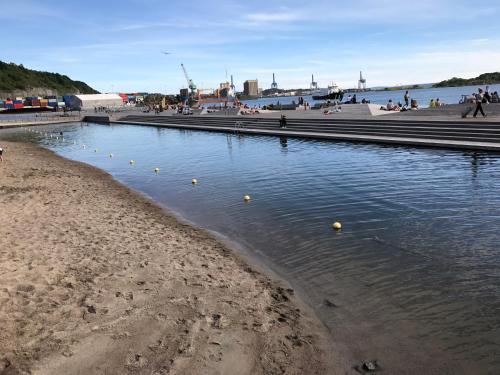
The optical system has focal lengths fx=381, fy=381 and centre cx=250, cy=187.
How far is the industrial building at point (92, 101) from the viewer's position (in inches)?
5655

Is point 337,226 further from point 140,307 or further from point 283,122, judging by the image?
point 283,122

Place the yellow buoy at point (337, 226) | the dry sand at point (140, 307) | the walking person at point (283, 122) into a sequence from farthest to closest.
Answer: the walking person at point (283, 122) < the yellow buoy at point (337, 226) < the dry sand at point (140, 307)

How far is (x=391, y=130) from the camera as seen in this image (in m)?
26.0

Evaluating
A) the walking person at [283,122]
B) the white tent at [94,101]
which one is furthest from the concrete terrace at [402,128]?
the white tent at [94,101]

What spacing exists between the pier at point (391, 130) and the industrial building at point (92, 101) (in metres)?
120

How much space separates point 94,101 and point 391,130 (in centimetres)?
14317

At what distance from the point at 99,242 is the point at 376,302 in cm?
654

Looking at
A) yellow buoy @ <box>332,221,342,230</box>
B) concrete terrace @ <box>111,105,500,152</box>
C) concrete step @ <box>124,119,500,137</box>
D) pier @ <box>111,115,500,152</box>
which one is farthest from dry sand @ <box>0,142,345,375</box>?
concrete step @ <box>124,119,500,137</box>

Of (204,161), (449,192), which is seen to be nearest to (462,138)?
(449,192)

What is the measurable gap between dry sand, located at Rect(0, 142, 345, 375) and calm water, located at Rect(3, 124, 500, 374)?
82 centimetres

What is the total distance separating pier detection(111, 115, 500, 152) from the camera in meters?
20.8

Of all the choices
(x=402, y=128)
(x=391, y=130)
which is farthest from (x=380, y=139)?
(x=402, y=128)

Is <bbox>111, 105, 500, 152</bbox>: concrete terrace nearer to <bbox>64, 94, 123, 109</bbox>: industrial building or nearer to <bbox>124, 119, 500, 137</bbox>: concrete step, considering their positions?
<bbox>124, 119, 500, 137</bbox>: concrete step

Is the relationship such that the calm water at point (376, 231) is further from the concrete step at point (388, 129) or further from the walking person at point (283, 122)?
the walking person at point (283, 122)
